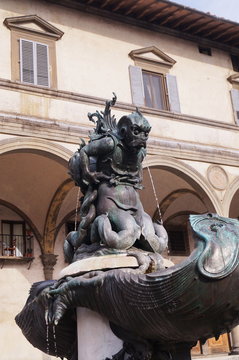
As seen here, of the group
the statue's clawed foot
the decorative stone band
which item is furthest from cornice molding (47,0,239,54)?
the statue's clawed foot

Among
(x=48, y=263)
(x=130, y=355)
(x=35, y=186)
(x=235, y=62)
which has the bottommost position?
(x=130, y=355)

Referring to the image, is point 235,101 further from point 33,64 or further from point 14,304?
point 14,304

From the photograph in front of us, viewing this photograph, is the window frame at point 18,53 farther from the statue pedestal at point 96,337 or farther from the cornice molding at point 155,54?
the statue pedestal at point 96,337

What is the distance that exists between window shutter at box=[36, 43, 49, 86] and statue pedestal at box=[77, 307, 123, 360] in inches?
318

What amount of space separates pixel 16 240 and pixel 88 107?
11.2 feet

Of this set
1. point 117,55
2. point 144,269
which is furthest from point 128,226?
point 117,55

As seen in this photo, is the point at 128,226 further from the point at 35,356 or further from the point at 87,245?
the point at 35,356

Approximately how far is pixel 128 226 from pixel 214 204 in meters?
8.08

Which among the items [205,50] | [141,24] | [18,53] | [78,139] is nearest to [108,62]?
[141,24]

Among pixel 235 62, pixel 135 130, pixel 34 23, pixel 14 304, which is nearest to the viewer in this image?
pixel 135 130

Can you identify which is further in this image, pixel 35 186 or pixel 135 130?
pixel 35 186

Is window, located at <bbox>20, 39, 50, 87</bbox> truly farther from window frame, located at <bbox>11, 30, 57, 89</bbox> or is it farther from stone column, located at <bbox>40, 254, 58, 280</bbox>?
stone column, located at <bbox>40, 254, 58, 280</bbox>

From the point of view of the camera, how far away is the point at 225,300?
8.84 ft

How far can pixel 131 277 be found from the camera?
2.92 metres
